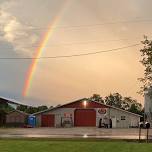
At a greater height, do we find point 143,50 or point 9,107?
point 143,50

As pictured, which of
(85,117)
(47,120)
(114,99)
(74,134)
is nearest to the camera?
(74,134)

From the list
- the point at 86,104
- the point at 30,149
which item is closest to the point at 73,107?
the point at 86,104

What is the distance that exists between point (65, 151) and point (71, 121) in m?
68.7

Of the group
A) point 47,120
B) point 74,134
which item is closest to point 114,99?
point 47,120

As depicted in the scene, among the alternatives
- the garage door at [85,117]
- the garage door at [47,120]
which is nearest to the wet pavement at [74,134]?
the garage door at [85,117]

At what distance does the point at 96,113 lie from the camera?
9162 cm

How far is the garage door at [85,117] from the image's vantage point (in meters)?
90.8

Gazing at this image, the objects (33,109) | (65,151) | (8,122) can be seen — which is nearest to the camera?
(65,151)

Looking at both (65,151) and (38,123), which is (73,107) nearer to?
(38,123)

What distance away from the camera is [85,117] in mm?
91875

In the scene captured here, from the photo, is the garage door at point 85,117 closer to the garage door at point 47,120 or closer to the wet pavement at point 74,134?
the garage door at point 47,120

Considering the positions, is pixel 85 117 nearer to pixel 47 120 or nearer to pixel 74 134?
pixel 47 120

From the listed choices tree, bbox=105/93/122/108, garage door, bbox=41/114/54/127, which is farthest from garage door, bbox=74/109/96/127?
tree, bbox=105/93/122/108

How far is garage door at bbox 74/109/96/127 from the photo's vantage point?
90750mm
